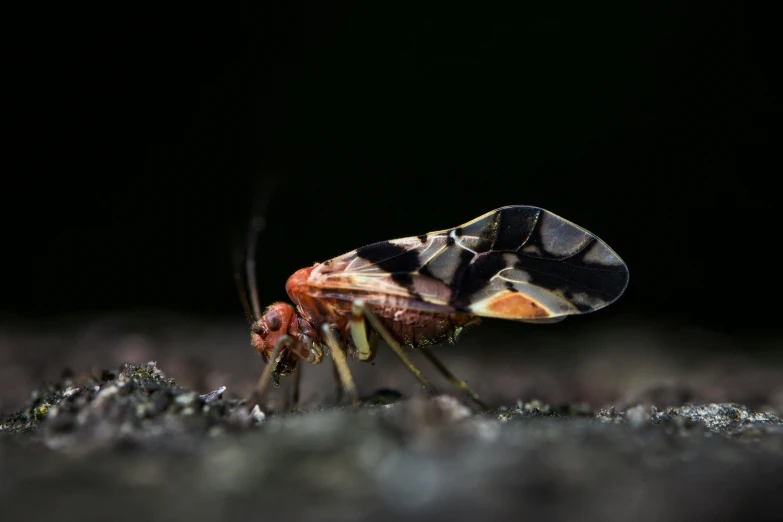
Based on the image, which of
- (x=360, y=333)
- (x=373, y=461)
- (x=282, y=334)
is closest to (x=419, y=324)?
(x=360, y=333)

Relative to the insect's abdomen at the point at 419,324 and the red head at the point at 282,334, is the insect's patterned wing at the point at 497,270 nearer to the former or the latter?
the insect's abdomen at the point at 419,324

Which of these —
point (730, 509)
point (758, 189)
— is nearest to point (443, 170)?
point (758, 189)

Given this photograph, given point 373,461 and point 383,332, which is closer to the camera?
point 373,461

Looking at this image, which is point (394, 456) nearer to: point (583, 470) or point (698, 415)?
point (583, 470)

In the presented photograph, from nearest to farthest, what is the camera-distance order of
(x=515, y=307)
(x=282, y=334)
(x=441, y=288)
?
(x=515, y=307) → (x=441, y=288) → (x=282, y=334)

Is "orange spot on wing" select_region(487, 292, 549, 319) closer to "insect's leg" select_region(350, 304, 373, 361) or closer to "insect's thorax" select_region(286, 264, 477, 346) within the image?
"insect's thorax" select_region(286, 264, 477, 346)

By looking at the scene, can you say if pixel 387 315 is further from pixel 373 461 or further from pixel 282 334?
pixel 373 461

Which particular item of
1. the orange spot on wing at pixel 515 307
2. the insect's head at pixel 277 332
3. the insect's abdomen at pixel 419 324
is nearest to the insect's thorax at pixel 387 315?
the insect's abdomen at pixel 419 324
